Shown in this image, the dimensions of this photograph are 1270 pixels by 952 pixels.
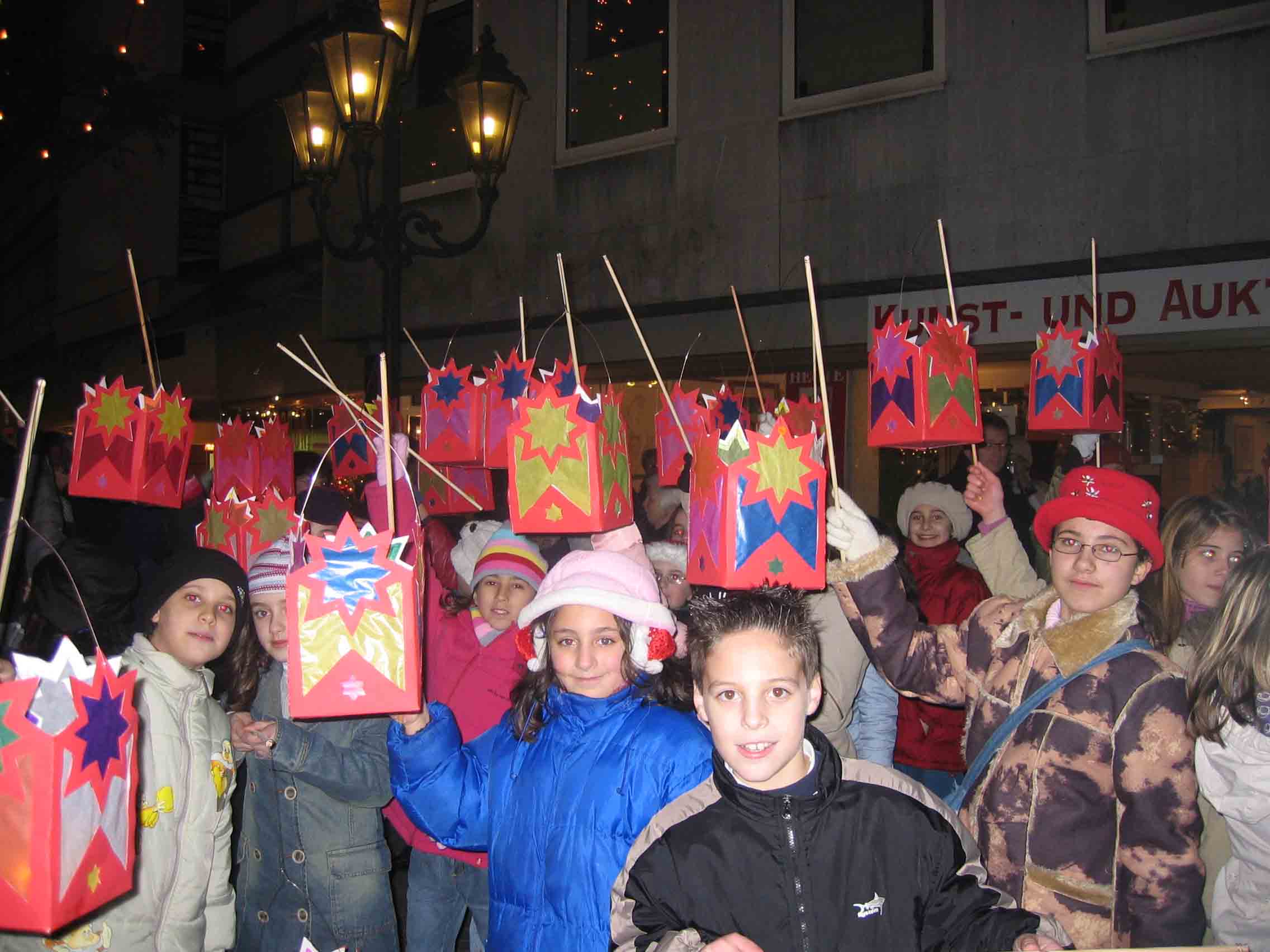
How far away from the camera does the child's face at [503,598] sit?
3.61 m

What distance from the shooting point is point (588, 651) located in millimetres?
2523

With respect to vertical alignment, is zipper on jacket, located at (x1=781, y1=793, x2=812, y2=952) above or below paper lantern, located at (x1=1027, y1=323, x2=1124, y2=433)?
below

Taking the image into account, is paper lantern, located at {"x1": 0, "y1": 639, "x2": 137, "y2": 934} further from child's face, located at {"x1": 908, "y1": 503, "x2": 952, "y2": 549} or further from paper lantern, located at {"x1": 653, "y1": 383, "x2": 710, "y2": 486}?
child's face, located at {"x1": 908, "y1": 503, "x2": 952, "y2": 549}

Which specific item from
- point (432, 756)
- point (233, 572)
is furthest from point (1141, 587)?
point (233, 572)

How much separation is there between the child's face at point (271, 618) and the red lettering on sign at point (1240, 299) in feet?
18.6

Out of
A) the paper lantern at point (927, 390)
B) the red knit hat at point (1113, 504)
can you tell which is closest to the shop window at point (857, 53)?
the paper lantern at point (927, 390)

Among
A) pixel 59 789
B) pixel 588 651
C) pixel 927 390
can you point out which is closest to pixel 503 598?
pixel 588 651

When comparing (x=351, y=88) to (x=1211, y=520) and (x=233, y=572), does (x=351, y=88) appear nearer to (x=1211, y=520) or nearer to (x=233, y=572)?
(x=233, y=572)

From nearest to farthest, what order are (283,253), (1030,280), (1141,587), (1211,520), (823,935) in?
(823,935)
(1211,520)
(1141,587)
(1030,280)
(283,253)

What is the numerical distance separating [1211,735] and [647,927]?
1367 mm

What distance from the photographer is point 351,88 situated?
472cm

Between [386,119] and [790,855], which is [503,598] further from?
[386,119]

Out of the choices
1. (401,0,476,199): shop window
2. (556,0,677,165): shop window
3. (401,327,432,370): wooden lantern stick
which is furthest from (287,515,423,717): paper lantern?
(401,0,476,199): shop window

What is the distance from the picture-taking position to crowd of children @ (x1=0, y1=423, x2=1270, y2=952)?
1.91 meters
